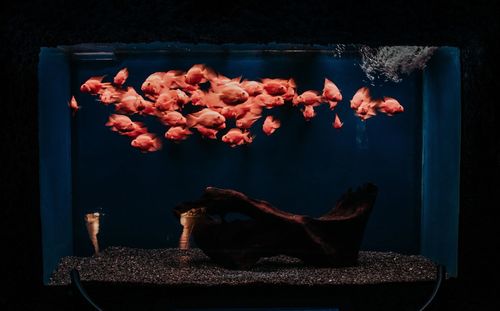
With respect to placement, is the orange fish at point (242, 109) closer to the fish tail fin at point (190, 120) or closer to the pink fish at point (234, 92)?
the pink fish at point (234, 92)

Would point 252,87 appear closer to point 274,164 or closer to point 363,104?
point 274,164

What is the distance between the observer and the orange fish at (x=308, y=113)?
3942mm

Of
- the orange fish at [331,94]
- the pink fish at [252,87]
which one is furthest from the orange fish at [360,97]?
the pink fish at [252,87]

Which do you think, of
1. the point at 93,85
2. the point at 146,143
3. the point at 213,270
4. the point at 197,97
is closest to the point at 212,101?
the point at 197,97

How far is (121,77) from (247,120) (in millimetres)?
1058

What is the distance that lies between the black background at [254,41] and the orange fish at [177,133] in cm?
127

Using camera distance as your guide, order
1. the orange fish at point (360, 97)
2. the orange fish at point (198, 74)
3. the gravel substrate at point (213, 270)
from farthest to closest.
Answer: the orange fish at point (360, 97) < the orange fish at point (198, 74) < the gravel substrate at point (213, 270)

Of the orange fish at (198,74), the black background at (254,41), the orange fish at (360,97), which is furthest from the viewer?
the orange fish at (360,97)

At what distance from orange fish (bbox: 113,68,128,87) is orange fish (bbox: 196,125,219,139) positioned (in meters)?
0.70

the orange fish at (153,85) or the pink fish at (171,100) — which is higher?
the orange fish at (153,85)

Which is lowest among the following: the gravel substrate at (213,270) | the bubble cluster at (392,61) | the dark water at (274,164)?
the gravel substrate at (213,270)

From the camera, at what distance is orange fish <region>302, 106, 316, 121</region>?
3.94m

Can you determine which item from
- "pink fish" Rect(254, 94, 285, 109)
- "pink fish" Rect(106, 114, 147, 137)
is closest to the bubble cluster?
"pink fish" Rect(254, 94, 285, 109)

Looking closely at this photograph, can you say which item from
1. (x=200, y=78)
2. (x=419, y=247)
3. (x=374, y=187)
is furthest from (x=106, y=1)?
(x=419, y=247)
